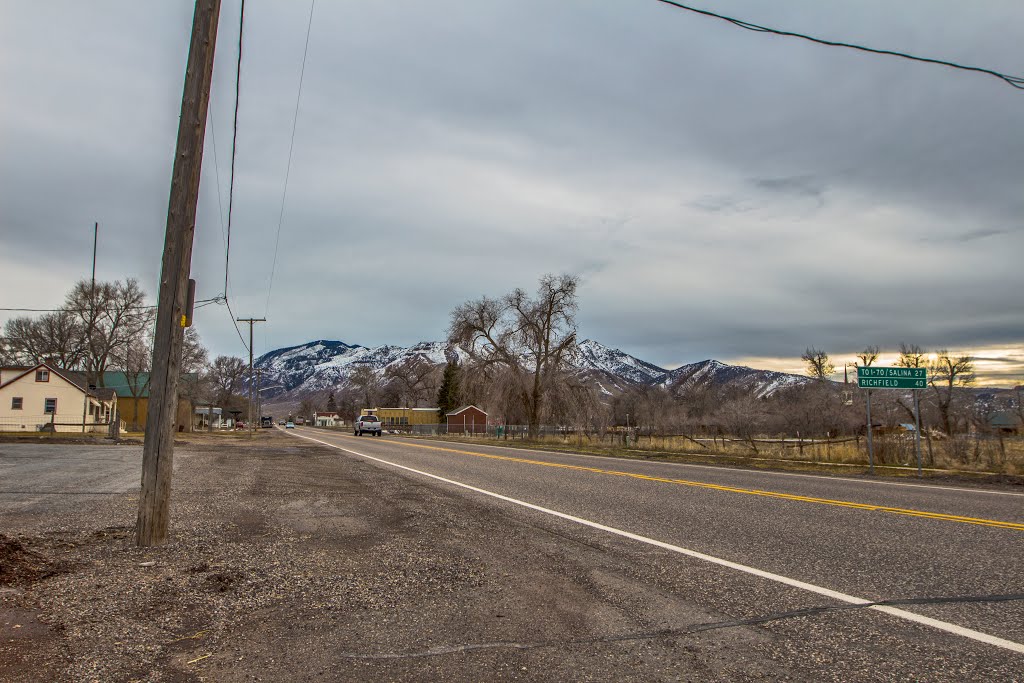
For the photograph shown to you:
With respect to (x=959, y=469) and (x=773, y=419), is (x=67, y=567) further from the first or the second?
(x=773, y=419)

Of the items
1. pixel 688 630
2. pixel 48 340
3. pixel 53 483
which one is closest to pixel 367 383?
pixel 48 340

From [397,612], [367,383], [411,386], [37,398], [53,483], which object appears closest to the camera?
[397,612]

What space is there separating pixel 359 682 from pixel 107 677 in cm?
132

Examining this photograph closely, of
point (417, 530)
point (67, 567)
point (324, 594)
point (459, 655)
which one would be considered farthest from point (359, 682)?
point (417, 530)

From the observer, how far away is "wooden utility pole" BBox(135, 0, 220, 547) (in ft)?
21.8

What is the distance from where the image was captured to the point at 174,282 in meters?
6.94

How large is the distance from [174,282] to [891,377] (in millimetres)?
18238

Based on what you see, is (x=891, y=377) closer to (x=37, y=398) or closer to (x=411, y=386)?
(x=37, y=398)

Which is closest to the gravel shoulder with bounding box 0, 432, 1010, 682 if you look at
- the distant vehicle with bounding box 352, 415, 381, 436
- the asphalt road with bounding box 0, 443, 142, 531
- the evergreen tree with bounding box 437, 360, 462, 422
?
the asphalt road with bounding box 0, 443, 142, 531

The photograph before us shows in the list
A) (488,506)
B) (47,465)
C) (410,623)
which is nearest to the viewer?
(410,623)

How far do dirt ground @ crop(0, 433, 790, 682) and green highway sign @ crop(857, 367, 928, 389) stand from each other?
548 inches

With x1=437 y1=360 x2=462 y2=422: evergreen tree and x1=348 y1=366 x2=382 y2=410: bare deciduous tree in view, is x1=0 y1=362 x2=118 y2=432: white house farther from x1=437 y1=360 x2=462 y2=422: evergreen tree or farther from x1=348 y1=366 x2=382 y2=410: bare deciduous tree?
x1=348 y1=366 x2=382 y2=410: bare deciduous tree

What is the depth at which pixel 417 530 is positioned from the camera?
7.73m

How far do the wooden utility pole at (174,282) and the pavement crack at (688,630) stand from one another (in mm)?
3931
